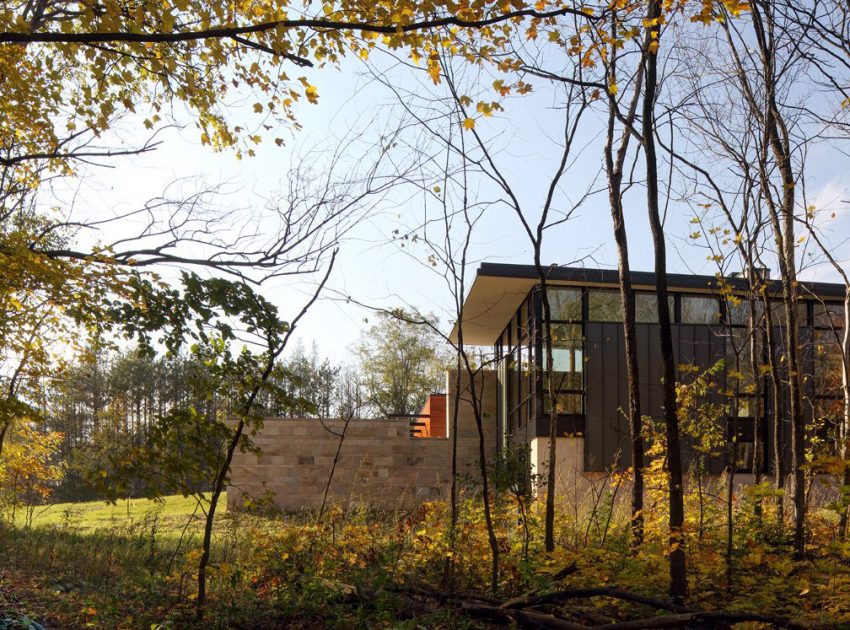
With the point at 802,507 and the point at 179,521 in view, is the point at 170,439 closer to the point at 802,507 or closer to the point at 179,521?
the point at 802,507

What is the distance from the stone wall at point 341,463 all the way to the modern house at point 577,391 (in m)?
0.02

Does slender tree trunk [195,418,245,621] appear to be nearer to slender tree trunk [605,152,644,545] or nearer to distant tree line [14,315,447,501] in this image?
slender tree trunk [605,152,644,545]

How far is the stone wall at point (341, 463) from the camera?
48.9 ft

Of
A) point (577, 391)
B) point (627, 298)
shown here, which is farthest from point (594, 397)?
point (627, 298)

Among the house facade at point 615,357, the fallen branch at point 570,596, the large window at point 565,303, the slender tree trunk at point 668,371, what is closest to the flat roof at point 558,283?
the house facade at point 615,357

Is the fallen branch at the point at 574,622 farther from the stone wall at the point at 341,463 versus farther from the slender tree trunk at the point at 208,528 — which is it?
the stone wall at the point at 341,463

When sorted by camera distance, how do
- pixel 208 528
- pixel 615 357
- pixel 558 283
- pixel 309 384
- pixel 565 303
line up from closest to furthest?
pixel 208 528 < pixel 615 357 < pixel 558 283 < pixel 565 303 < pixel 309 384

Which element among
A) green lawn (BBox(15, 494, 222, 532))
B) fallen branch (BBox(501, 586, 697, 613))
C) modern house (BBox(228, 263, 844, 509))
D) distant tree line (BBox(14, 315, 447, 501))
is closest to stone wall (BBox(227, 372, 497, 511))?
modern house (BBox(228, 263, 844, 509))

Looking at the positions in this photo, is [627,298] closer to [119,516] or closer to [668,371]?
[668,371]

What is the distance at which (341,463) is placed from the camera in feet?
49.8

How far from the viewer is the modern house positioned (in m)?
13.0

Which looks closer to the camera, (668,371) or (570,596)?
(570,596)

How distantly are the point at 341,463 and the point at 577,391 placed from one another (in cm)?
486

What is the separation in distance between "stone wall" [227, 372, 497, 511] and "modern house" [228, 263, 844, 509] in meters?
0.02
